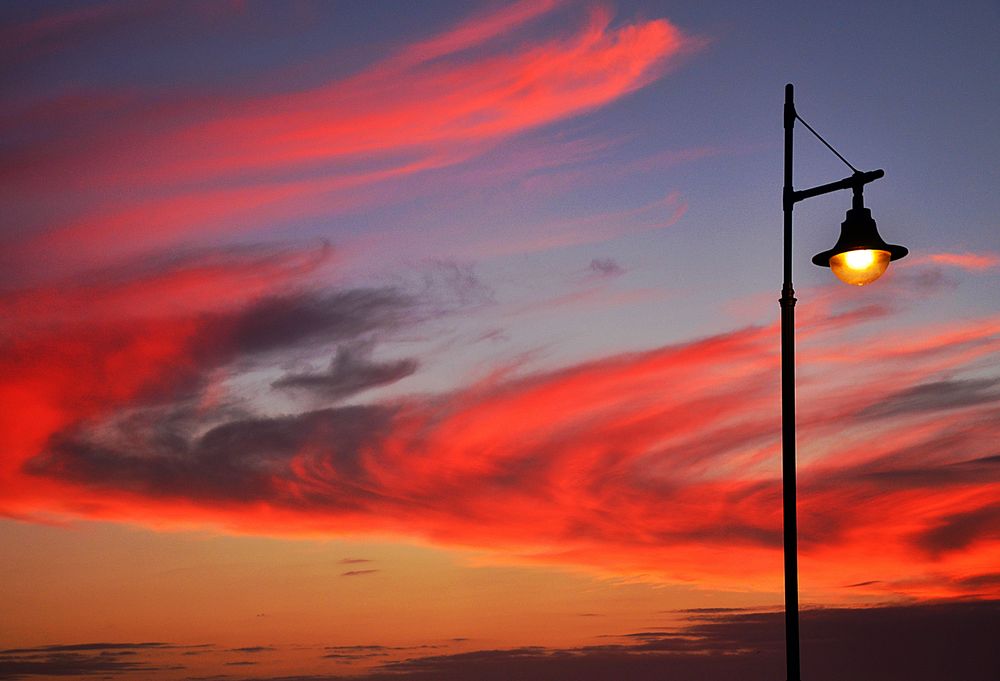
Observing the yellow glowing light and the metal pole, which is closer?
the metal pole

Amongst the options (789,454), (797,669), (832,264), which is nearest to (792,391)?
(789,454)

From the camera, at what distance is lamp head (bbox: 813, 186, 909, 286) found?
14172 mm

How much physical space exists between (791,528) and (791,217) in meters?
3.32

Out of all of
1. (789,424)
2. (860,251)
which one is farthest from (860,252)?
(789,424)

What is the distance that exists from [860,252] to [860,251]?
0.04 ft

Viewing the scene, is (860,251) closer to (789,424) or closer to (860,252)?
(860,252)

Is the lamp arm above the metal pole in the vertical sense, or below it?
above

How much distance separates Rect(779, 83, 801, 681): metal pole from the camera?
42.9 feet

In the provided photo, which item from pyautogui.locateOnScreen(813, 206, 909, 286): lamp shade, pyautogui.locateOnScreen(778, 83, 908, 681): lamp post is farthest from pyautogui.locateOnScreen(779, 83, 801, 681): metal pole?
pyautogui.locateOnScreen(813, 206, 909, 286): lamp shade

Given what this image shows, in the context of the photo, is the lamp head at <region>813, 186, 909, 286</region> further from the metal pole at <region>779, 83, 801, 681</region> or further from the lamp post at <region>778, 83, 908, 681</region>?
the metal pole at <region>779, 83, 801, 681</region>

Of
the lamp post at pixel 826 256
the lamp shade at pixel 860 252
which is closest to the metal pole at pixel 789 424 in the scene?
the lamp post at pixel 826 256

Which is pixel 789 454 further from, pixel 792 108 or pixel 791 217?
pixel 792 108

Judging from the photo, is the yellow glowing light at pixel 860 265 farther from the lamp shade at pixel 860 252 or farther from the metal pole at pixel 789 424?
the metal pole at pixel 789 424

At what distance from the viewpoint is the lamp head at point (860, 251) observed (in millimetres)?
14172
